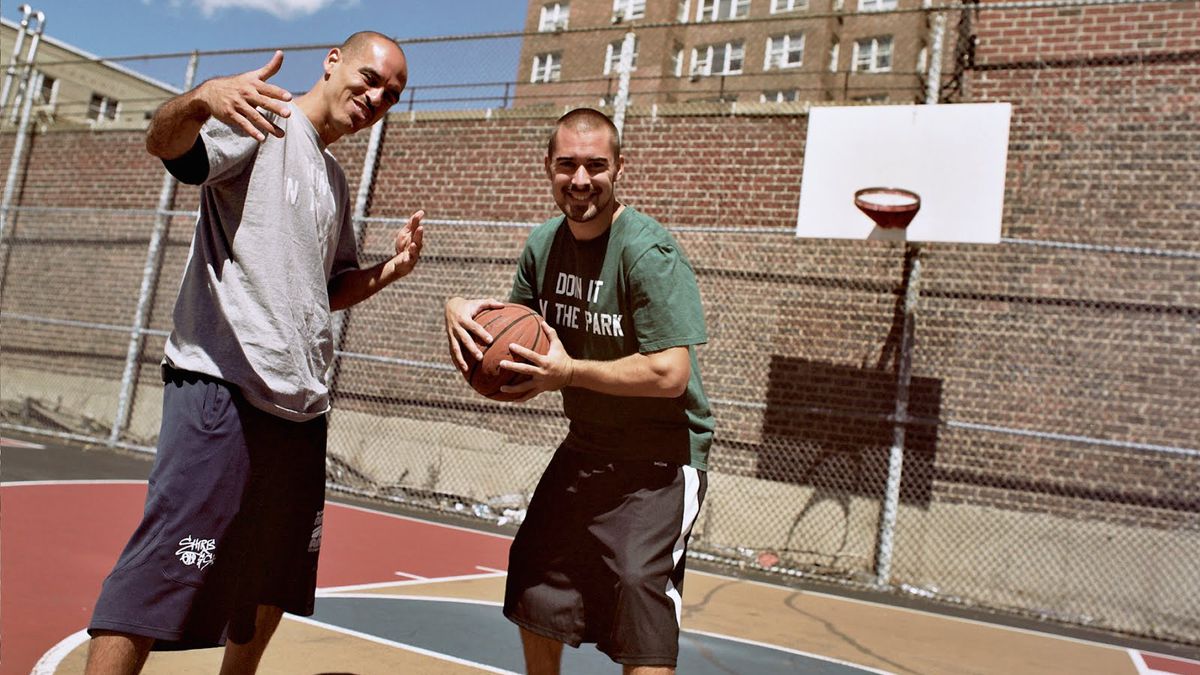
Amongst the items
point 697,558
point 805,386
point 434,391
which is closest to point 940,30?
point 805,386

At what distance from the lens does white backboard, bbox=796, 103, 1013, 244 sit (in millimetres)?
7613

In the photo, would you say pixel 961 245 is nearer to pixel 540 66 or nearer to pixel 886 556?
pixel 886 556

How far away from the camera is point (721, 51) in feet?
47.6

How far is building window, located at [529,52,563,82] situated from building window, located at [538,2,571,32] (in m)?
18.4

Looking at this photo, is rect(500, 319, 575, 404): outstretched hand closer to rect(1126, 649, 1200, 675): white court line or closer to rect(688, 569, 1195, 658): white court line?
rect(1126, 649, 1200, 675): white court line

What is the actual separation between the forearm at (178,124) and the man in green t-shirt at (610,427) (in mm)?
844

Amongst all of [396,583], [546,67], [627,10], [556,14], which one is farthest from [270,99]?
[627,10]

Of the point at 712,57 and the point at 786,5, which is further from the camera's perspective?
the point at 786,5

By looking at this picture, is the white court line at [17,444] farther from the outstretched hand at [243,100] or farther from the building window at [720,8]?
the building window at [720,8]

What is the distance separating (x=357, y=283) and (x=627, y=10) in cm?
3115

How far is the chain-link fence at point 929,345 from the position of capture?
7.52 meters

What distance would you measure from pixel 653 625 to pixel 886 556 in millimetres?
5666

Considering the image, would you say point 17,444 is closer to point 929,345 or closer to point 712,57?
point 929,345

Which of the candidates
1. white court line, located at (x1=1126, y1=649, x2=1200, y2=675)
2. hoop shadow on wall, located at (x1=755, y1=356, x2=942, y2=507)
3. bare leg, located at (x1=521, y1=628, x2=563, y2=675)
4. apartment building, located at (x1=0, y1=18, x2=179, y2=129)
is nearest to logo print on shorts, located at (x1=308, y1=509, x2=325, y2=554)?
bare leg, located at (x1=521, y1=628, x2=563, y2=675)
